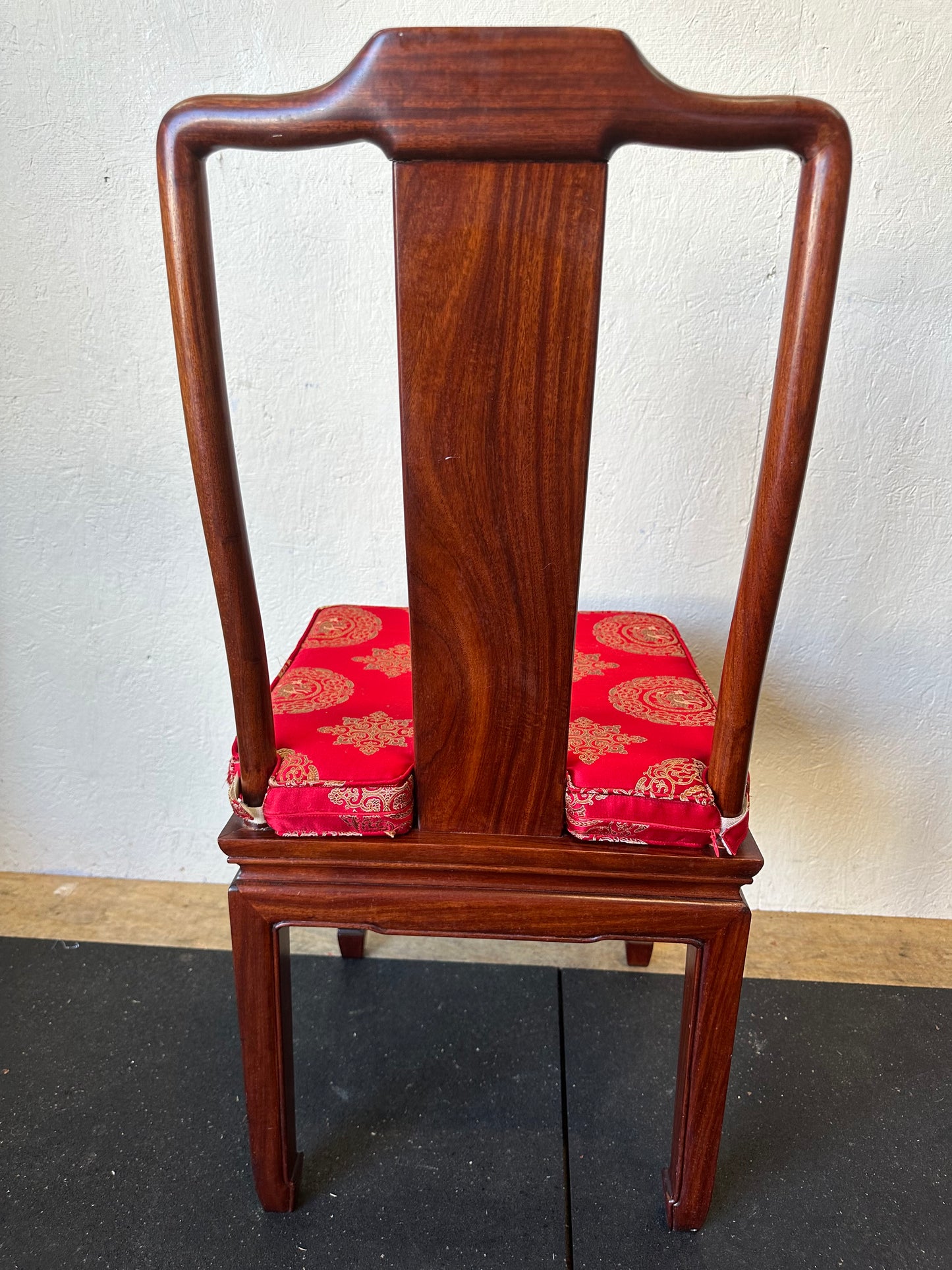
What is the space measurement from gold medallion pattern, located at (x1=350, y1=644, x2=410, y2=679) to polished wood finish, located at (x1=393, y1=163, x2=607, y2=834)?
0.88 ft

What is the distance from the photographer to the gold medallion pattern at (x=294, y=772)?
0.96m

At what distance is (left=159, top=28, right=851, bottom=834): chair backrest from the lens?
0.69m

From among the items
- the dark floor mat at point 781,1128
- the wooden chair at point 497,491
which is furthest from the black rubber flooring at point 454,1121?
the wooden chair at point 497,491

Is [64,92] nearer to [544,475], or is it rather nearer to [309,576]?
[309,576]

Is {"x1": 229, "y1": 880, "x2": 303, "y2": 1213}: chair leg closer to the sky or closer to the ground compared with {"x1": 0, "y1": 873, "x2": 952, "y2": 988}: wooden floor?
closer to the sky

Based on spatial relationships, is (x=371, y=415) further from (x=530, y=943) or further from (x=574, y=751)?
(x=530, y=943)

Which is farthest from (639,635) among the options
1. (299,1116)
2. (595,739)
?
(299,1116)

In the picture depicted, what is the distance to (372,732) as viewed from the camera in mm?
1039

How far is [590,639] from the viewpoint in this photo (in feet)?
4.29

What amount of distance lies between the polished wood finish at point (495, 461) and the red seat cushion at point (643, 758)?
42 millimetres

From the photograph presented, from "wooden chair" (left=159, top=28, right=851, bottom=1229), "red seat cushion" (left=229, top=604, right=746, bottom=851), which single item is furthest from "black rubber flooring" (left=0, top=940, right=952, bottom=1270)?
"red seat cushion" (left=229, top=604, right=746, bottom=851)

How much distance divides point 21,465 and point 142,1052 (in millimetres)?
940

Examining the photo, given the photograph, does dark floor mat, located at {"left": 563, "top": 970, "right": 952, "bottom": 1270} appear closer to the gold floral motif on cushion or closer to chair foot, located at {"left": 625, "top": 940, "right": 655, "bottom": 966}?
chair foot, located at {"left": 625, "top": 940, "right": 655, "bottom": 966}

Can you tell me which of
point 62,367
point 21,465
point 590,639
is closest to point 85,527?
point 21,465
